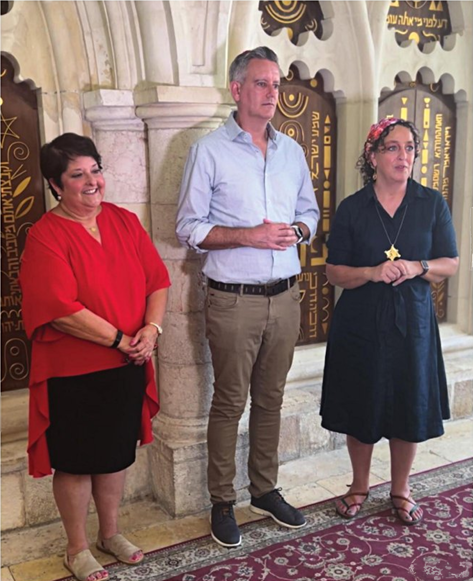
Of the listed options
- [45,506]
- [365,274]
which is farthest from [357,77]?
[45,506]

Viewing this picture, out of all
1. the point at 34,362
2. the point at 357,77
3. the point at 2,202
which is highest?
the point at 357,77

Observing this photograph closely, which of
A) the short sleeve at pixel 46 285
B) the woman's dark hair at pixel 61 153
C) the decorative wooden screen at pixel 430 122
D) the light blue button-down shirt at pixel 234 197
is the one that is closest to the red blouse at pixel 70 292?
the short sleeve at pixel 46 285

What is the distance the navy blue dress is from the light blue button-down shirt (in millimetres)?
279

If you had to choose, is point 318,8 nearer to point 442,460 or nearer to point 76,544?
point 442,460

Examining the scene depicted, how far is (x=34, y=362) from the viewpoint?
2.18m

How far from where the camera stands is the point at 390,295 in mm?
2543

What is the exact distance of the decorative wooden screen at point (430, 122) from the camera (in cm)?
362

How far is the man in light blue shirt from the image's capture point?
2414 mm

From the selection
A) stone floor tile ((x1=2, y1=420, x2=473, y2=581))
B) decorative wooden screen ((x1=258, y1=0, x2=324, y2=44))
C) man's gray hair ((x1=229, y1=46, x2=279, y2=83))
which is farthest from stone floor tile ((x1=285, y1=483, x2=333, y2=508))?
decorative wooden screen ((x1=258, y1=0, x2=324, y2=44))

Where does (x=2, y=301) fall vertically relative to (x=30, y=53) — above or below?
below

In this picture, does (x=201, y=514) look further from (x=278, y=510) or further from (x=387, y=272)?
(x=387, y=272)

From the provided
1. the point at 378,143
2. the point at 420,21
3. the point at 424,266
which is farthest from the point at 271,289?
the point at 420,21

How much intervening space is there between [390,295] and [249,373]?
59 cm

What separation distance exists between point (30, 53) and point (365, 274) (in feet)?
4.93
